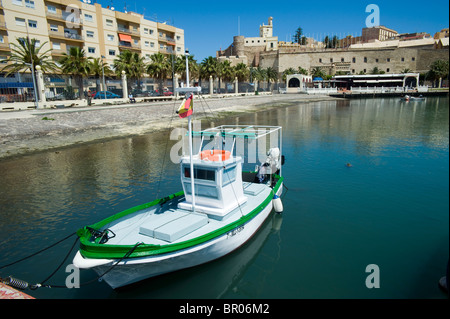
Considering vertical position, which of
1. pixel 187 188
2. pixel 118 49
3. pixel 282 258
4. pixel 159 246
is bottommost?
pixel 282 258

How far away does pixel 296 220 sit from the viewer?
12.4 m

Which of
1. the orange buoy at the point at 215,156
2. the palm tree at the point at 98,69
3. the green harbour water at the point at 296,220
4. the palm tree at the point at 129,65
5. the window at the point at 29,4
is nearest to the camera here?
the green harbour water at the point at 296,220

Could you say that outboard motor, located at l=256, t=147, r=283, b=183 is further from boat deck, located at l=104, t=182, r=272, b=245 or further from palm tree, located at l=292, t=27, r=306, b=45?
palm tree, located at l=292, t=27, r=306, b=45

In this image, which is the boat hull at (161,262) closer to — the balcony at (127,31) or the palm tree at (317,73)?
the balcony at (127,31)

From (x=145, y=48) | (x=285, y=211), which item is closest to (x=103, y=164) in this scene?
(x=285, y=211)

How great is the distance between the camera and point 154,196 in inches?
599

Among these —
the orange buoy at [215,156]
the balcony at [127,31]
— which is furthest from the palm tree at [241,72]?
the orange buoy at [215,156]

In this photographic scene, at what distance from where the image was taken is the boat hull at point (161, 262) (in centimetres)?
777

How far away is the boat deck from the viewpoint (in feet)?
28.4

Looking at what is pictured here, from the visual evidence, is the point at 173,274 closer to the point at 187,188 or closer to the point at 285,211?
the point at 187,188

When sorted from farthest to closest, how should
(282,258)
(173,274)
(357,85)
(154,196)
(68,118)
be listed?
(357,85), (68,118), (154,196), (282,258), (173,274)

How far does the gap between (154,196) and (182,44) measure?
68533mm

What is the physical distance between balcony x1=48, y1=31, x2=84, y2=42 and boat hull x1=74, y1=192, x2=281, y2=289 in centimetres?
5501

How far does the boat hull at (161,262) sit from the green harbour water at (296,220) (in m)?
0.41
